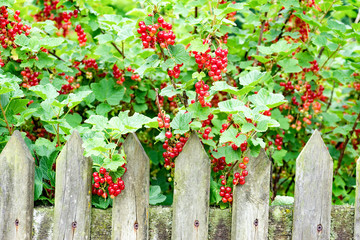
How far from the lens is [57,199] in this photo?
1.83 m

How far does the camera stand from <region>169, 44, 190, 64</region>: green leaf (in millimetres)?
1770

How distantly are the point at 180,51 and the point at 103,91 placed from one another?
729 millimetres

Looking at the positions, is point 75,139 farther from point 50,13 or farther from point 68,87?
point 50,13

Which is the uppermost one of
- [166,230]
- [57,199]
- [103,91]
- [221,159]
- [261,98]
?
[103,91]

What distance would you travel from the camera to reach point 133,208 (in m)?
1.84

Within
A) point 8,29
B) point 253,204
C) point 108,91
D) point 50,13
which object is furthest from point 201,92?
point 50,13

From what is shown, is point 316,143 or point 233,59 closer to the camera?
point 316,143

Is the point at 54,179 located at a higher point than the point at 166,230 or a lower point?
higher

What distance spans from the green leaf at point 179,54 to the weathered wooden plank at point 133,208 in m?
0.50

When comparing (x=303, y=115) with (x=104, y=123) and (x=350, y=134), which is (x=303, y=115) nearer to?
(x=350, y=134)

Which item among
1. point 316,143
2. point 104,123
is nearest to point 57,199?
point 104,123

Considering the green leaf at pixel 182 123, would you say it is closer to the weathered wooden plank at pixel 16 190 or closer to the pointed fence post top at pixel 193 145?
the pointed fence post top at pixel 193 145

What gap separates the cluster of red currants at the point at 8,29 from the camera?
6.86 feet

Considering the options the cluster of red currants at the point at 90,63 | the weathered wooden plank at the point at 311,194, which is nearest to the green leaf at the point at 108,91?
the cluster of red currants at the point at 90,63
